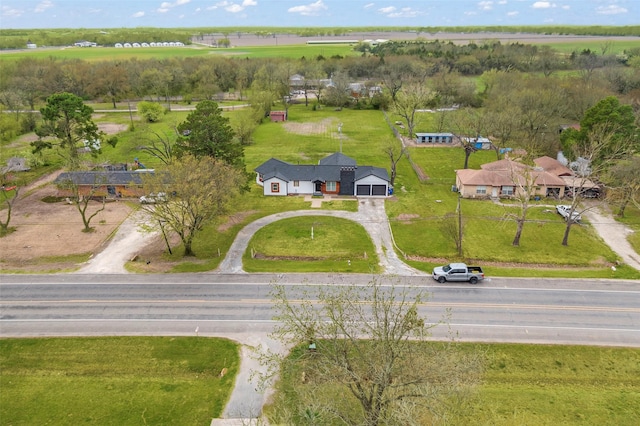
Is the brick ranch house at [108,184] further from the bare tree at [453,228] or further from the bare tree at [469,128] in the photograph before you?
the bare tree at [469,128]

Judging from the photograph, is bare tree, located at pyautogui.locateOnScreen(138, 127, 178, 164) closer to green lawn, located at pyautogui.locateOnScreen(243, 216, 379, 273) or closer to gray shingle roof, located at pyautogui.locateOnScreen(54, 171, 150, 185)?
gray shingle roof, located at pyautogui.locateOnScreen(54, 171, 150, 185)

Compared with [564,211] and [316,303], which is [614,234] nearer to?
[564,211]

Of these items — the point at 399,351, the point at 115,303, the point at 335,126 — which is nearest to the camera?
the point at 399,351

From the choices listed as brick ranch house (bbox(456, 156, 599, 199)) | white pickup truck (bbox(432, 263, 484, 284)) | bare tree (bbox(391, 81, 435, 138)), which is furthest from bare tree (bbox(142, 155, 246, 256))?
bare tree (bbox(391, 81, 435, 138))

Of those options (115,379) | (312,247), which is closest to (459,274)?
(312,247)

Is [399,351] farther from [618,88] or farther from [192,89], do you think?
[192,89]

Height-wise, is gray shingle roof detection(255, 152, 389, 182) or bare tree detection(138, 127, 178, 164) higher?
bare tree detection(138, 127, 178, 164)

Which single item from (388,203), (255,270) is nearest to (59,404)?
→ (255,270)
